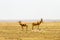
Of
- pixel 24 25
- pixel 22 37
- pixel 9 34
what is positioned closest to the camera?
pixel 22 37

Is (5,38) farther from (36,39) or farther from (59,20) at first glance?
(59,20)

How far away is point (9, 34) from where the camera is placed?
8.90 feet

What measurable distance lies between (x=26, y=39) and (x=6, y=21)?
7.02 feet

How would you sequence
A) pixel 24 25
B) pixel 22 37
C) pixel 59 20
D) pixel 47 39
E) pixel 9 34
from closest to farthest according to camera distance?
pixel 47 39 < pixel 22 37 < pixel 9 34 < pixel 24 25 < pixel 59 20

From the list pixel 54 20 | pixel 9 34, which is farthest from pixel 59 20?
pixel 9 34

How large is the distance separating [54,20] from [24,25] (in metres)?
1.46

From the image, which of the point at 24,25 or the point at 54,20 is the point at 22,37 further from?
the point at 54,20

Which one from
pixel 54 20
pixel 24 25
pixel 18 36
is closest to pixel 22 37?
pixel 18 36

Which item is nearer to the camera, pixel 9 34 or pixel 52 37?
pixel 52 37

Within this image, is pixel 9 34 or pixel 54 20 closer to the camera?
pixel 9 34

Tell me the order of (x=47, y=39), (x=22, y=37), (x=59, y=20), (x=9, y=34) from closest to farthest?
(x=47, y=39) < (x=22, y=37) < (x=9, y=34) < (x=59, y=20)

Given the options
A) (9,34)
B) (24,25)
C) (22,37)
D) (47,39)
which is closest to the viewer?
(47,39)

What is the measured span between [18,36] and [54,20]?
1909mm

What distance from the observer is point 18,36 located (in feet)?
8.43
